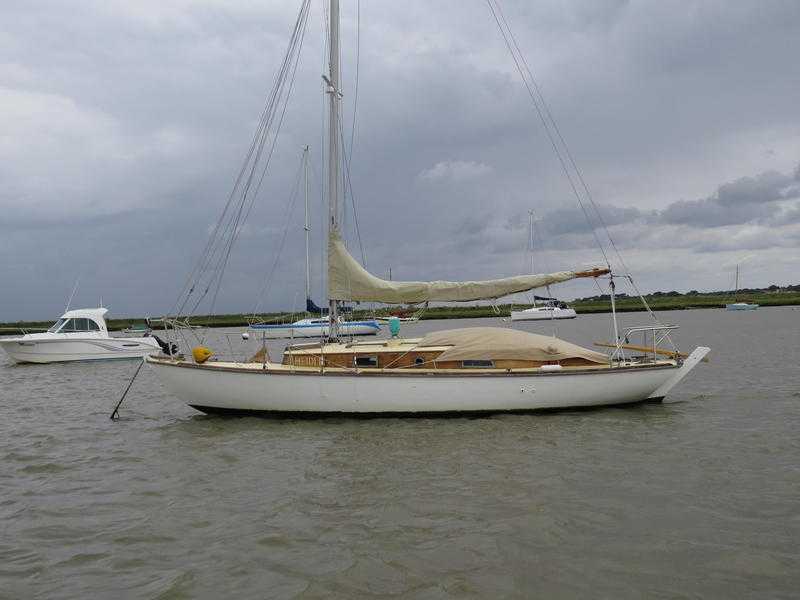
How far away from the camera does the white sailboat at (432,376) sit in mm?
12727

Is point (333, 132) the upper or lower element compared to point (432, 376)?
upper

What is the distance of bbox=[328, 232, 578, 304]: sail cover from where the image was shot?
15086 mm

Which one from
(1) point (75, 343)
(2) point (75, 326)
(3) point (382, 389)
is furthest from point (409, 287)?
(2) point (75, 326)

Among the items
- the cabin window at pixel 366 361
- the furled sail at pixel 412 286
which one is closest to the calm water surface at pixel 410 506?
the cabin window at pixel 366 361

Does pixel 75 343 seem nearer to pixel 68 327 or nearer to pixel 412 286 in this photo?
pixel 68 327

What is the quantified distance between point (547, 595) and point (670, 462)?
17.5 feet

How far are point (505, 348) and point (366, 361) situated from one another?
3.33 metres

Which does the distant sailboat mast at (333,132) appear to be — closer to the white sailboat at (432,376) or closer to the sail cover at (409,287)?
the sail cover at (409,287)

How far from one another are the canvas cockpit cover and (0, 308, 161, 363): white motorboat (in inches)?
786

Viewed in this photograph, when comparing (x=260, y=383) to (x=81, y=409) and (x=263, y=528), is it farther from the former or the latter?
(x=81, y=409)

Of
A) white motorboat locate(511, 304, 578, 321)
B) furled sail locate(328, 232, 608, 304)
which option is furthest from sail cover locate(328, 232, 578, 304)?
white motorboat locate(511, 304, 578, 321)

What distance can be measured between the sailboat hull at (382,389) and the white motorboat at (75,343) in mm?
17041

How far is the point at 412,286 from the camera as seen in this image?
1509 centimetres

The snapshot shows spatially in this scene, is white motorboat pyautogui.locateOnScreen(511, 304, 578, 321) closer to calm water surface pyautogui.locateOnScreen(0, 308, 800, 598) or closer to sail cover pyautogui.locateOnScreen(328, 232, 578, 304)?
sail cover pyautogui.locateOnScreen(328, 232, 578, 304)
